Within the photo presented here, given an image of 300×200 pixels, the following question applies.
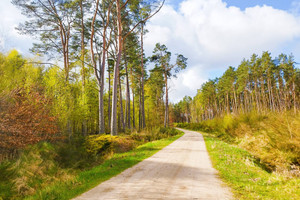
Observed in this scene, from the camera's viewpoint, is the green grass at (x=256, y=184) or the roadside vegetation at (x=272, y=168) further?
the roadside vegetation at (x=272, y=168)

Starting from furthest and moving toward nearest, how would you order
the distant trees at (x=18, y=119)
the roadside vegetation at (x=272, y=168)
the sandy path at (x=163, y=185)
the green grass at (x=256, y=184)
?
the distant trees at (x=18, y=119) < the roadside vegetation at (x=272, y=168) < the green grass at (x=256, y=184) < the sandy path at (x=163, y=185)

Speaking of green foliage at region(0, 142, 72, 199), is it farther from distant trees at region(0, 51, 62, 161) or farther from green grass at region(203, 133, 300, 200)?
green grass at region(203, 133, 300, 200)

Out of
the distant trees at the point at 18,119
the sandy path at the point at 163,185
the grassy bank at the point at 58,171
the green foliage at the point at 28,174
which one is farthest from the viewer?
the distant trees at the point at 18,119

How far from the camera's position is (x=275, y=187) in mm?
4656

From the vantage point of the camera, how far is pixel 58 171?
787 centimetres

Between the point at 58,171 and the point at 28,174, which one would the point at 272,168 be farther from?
the point at 28,174

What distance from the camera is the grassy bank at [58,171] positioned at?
495 centimetres

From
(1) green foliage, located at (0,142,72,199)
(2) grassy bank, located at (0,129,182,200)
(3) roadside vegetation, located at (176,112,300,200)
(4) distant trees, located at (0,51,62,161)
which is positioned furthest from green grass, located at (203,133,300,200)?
(4) distant trees, located at (0,51,62,161)

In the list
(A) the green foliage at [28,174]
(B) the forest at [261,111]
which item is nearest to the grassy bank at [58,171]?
(A) the green foliage at [28,174]

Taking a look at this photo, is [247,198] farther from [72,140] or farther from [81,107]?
[81,107]

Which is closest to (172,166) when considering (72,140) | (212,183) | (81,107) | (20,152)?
(212,183)

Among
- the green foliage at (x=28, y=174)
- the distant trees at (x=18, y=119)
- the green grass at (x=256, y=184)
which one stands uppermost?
the distant trees at (x=18, y=119)

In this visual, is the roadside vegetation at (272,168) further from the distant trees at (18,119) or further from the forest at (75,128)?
the distant trees at (18,119)

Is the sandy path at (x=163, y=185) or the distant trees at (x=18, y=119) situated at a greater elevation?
the distant trees at (x=18, y=119)
